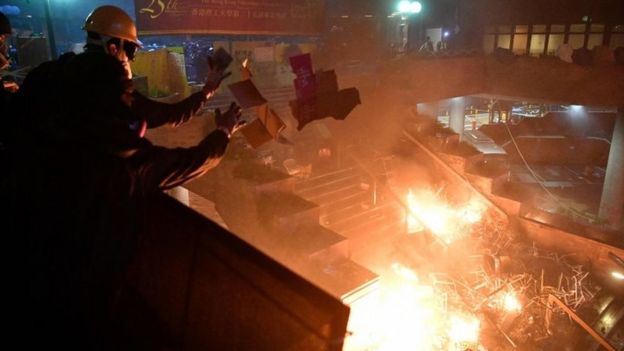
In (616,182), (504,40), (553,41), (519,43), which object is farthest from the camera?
(504,40)

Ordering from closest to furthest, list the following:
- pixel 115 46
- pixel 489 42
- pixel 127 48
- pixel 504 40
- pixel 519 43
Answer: pixel 115 46 < pixel 127 48 < pixel 519 43 < pixel 504 40 < pixel 489 42

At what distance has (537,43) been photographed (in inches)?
781

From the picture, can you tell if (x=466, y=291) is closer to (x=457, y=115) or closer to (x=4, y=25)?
(x=4, y=25)

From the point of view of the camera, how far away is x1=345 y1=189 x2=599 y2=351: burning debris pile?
321 inches

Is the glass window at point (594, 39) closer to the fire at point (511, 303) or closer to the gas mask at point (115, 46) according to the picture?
the fire at point (511, 303)

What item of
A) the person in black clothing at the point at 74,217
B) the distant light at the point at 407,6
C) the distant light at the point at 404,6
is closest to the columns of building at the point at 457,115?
the distant light at the point at 407,6

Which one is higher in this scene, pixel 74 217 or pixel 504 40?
pixel 504 40

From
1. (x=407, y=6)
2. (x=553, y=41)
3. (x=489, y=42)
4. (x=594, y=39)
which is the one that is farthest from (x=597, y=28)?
(x=407, y=6)

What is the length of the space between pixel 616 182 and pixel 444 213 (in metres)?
7.68

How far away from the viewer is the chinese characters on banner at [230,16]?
51.0 feet

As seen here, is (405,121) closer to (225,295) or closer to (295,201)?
(295,201)

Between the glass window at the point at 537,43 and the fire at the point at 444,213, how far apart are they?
12.2 metres

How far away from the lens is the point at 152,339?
2049 mm

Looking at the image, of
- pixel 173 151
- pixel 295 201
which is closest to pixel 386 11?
pixel 295 201
